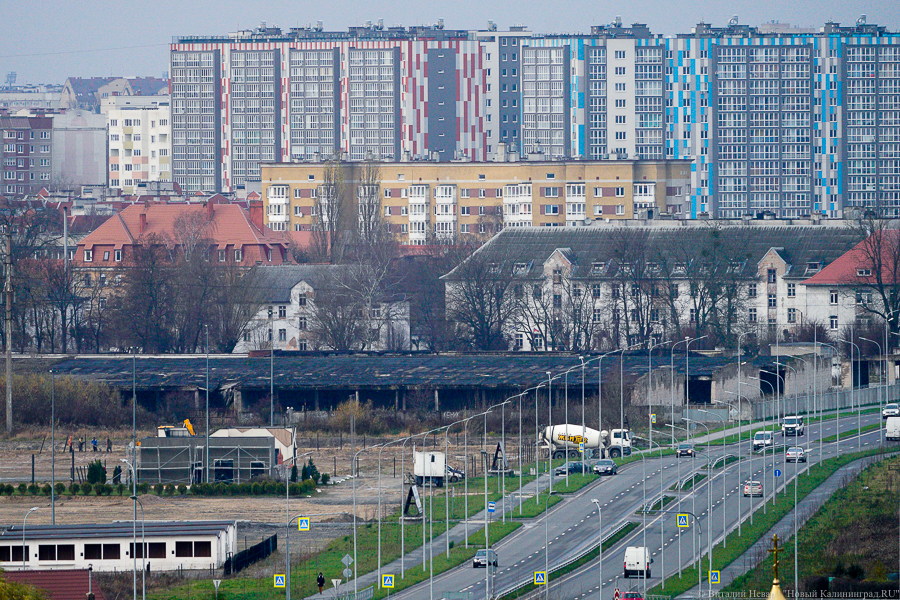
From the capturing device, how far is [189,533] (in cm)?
5850

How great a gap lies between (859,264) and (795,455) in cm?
4402

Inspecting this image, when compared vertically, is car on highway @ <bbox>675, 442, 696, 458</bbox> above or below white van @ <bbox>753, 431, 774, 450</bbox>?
below

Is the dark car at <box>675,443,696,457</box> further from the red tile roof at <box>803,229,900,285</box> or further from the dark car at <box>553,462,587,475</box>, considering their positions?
the red tile roof at <box>803,229,900,285</box>

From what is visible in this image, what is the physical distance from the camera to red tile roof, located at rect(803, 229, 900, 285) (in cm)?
11681

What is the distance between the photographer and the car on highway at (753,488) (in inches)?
2739

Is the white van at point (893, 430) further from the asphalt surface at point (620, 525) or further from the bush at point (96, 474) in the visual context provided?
the bush at point (96, 474)

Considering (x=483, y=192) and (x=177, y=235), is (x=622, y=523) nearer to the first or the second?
(x=177, y=235)

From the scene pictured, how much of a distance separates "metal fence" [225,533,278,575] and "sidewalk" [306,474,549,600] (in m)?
4.49

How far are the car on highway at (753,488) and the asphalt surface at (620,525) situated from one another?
37 cm

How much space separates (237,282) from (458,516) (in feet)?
199

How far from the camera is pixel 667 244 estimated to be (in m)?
127

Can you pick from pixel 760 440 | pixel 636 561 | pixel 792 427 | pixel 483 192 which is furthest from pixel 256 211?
pixel 636 561

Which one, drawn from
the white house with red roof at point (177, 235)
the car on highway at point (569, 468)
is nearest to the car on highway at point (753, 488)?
the car on highway at point (569, 468)

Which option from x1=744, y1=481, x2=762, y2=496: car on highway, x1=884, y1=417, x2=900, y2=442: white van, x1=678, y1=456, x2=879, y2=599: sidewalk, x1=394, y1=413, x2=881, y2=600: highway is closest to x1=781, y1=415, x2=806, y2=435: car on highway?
x1=394, y1=413, x2=881, y2=600: highway
